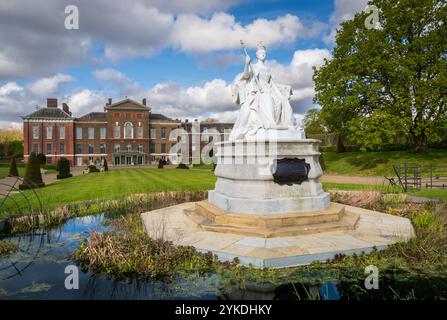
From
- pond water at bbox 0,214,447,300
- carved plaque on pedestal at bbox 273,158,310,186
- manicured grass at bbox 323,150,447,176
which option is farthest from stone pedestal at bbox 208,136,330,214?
manicured grass at bbox 323,150,447,176

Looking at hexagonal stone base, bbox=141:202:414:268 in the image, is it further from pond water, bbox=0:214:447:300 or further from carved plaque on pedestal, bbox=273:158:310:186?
carved plaque on pedestal, bbox=273:158:310:186

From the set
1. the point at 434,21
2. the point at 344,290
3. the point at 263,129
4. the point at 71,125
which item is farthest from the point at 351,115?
the point at 71,125

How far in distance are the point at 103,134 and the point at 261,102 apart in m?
61.6

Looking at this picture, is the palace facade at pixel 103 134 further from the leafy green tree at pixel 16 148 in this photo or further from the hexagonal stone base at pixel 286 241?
the hexagonal stone base at pixel 286 241

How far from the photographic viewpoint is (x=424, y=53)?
23000 millimetres

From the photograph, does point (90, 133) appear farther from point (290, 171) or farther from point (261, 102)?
point (290, 171)

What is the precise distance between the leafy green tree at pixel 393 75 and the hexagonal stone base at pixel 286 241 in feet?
63.0

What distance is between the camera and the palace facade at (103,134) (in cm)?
5825

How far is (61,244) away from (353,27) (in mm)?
29188

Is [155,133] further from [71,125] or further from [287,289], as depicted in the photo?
[287,289]

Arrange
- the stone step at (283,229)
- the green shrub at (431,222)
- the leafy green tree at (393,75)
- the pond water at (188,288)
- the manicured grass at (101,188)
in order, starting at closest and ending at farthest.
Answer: the pond water at (188,288), the stone step at (283,229), the green shrub at (431,222), the manicured grass at (101,188), the leafy green tree at (393,75)

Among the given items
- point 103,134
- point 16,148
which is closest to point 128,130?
point 103,134

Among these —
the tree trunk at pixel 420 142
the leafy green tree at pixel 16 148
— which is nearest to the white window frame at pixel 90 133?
the leafy green tree at pixel 16 148
